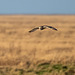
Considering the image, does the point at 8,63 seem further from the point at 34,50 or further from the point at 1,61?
the point at 34,50

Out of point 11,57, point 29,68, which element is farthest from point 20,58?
point 29,68

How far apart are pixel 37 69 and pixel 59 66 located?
2.77 ft

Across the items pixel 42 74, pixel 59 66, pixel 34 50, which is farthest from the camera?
pixel 34 50

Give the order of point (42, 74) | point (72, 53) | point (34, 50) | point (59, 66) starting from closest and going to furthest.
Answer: point (42, 74), point (59, 66), point (72, 53), point (34, 50)

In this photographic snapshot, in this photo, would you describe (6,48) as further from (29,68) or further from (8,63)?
(29,68)

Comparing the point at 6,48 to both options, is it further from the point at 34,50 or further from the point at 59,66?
the point at 59,66

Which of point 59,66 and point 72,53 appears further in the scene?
point 72,53

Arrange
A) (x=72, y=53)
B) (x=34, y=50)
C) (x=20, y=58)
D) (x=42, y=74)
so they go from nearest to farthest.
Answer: (x=42, y=74) → (x=20, y=58) → (x=72, y=53) → (x=34, y=50)

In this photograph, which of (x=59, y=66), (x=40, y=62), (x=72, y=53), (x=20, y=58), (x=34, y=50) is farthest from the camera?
(x=34, y=50)

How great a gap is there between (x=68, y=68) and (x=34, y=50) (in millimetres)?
6144

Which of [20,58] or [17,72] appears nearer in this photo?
[17,72]

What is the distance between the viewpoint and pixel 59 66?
14.3 metres

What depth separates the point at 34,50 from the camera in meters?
19.8

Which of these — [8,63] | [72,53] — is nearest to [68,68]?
[8,63]
